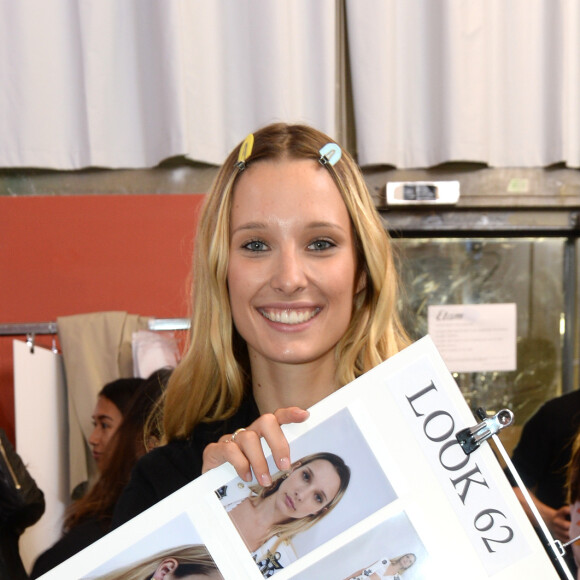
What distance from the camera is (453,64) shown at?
218 cm

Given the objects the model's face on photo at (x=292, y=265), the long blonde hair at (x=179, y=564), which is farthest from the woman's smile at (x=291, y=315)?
the long blonde hair at (x=179, y=564)

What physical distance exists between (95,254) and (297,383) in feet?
3.73

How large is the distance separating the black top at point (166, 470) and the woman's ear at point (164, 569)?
9.5 inches

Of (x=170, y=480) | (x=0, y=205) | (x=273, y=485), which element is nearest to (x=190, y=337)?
(x=170, y=480)

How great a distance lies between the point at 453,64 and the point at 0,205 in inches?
55.2

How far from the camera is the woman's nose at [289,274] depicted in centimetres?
93

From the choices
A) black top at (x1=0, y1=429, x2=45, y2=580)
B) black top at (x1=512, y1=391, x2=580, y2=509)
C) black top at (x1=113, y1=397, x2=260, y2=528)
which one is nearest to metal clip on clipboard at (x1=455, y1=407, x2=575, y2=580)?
black top at (x1=113, y1=397, x2=260, y2=528)

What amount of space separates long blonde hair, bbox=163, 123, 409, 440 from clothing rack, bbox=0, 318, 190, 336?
0.74 meters

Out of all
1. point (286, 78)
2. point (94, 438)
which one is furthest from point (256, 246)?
point (286, 78)

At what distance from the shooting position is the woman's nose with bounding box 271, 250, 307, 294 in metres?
0.93

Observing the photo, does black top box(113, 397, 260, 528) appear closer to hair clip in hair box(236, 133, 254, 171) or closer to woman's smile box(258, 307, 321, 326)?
woman's smile box(258, 307, 321, 326)

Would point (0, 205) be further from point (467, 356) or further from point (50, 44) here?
point (467, 356)

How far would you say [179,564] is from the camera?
2.42 ft

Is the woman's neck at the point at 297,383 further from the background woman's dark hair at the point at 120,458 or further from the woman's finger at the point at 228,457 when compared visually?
the background woman's dark hair at the point at 120,458
